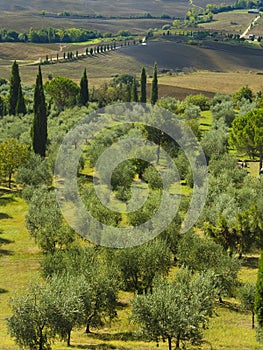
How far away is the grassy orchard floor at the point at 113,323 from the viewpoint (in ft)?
87.5

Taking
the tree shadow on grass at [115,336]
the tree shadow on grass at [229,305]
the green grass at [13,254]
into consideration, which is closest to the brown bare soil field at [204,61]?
the green grass at [13,254]

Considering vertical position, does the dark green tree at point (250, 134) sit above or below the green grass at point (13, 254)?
above

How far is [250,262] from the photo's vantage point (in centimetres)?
4175

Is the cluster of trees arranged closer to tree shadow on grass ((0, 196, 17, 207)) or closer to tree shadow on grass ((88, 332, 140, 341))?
tree shadow on grass ((88, 332, 140, 341))

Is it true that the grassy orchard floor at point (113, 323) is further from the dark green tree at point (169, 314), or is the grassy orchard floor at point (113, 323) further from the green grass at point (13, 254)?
the dark green tree at point (169, 314)

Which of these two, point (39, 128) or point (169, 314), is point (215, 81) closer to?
point (39, 128)

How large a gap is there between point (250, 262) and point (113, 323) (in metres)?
16.3

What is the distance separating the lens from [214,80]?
150 meters

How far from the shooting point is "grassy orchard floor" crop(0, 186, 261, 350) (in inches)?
1050

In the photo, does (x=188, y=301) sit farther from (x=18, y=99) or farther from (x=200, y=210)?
(x=18, y=99)

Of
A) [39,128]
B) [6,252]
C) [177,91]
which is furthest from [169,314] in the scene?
[177,91]

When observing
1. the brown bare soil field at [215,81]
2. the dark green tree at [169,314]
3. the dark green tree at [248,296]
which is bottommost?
the dark green tree at [248,296]

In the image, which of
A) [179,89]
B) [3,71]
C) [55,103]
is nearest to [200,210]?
[55,103]

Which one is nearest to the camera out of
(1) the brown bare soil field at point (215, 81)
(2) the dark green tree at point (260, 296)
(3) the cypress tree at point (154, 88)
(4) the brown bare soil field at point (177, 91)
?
(2) the dark green tree at point (260, 296)
